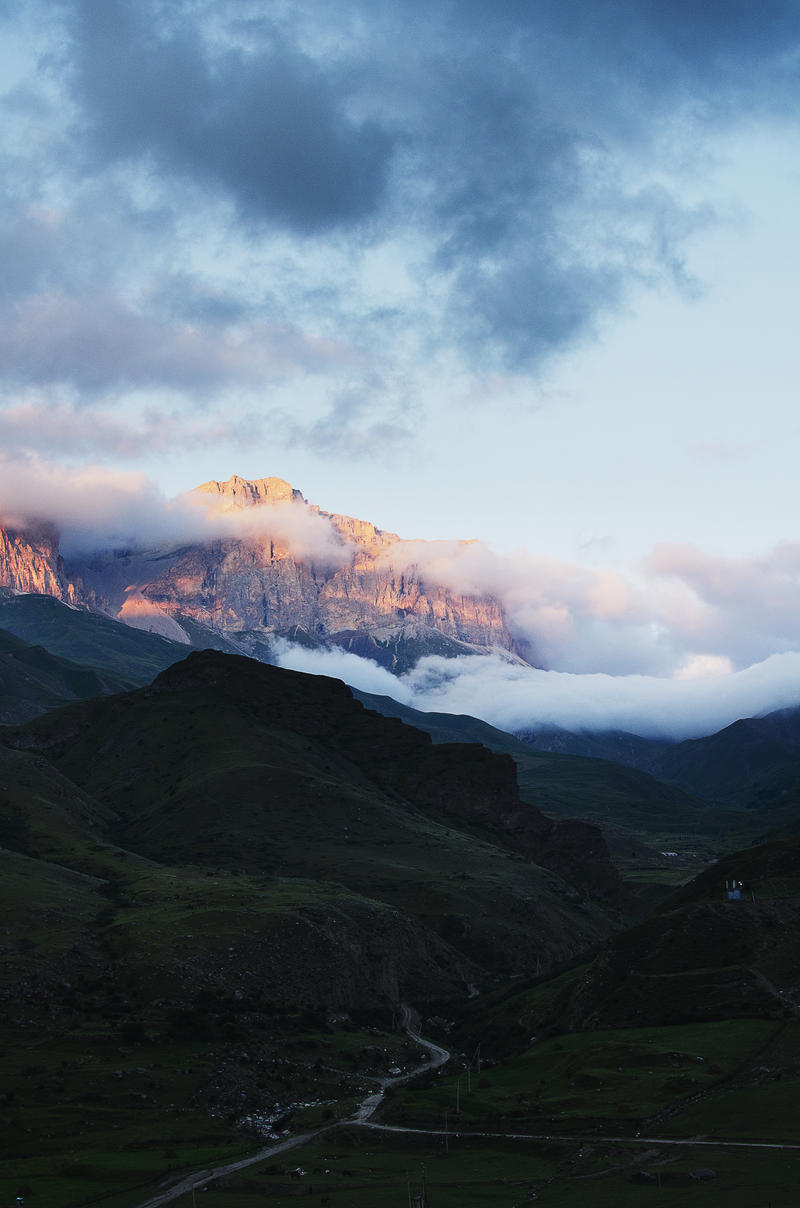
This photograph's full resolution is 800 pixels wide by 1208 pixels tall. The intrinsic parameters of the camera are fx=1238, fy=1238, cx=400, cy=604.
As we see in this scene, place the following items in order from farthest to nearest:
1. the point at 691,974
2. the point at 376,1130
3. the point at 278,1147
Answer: the point at 691,974, the point at 376,1130, the point at 278,1147

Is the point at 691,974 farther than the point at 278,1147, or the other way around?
the point at 691,974

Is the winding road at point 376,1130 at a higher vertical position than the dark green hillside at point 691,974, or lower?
lower

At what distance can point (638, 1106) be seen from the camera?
401ft

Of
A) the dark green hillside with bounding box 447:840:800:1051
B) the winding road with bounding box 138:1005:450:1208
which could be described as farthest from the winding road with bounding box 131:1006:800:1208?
the dark green hillside with bounding box 447:840:800:1051

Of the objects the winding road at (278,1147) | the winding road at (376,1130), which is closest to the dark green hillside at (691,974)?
the winding road at (278,1147)

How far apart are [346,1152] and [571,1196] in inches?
1230

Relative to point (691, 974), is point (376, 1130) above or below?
below

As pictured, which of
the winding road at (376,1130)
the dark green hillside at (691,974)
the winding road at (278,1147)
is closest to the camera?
the winding road at (278,1147)

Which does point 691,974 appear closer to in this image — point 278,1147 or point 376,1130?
point 376,1130

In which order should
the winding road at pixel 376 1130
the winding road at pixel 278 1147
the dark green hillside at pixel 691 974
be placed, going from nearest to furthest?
the winding road at pixel 278 1147 → the winding road at pixel 376 1130 → the dark green hillside at pixel 691 974

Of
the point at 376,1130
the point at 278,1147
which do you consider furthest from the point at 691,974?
the point at 278,1147

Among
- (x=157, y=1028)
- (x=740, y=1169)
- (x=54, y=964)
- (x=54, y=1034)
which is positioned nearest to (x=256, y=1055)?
(x=157, y=1028)

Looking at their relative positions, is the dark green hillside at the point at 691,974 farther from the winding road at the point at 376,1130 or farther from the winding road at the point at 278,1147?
the winding road at the point at 376,1130

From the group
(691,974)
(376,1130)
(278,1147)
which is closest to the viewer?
(278,1147)
